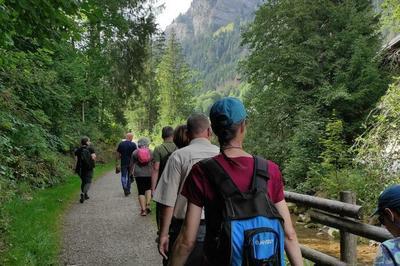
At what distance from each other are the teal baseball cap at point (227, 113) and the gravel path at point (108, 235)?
480 cm

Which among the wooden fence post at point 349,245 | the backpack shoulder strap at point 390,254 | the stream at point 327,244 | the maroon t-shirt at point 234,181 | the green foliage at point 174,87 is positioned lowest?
the stream at point 327,244

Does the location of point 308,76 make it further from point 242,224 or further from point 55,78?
point 242,224

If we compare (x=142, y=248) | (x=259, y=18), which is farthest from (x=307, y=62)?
(x=142, y=248)

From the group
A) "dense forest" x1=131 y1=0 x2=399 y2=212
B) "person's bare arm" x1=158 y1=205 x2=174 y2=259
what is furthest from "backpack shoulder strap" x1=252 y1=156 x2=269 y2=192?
"dense forest" x1=131 y1=0 x2=399 y2=212

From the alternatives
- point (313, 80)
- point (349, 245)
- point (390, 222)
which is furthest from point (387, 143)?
point (313, 80)

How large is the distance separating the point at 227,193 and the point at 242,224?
18 cm

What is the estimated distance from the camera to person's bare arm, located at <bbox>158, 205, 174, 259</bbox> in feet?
12.3

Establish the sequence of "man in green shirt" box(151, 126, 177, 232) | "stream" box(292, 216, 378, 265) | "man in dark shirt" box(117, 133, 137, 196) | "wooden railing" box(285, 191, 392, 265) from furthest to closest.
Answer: "man in dark shirt" box(117, 133, 137, 196)
"stream" box(292, 216, 378, 265)
"man in green shirt" box(151, 126, 177, 232)
"wooden railing" box(285, 191, 392, 265)

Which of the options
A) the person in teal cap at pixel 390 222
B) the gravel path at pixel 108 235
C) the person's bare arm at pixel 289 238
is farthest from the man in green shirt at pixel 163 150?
the person in teal cap at pixel 390 222

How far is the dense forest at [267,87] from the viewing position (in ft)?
30.5

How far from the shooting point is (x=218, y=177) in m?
2.44

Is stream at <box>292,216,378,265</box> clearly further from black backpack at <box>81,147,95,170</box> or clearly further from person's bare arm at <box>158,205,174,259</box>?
person's bare arm at <box>158,205,174,259</box>

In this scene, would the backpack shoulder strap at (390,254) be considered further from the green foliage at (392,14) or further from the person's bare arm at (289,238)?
the green foliage at (392,14)

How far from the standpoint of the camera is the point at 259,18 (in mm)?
24656
